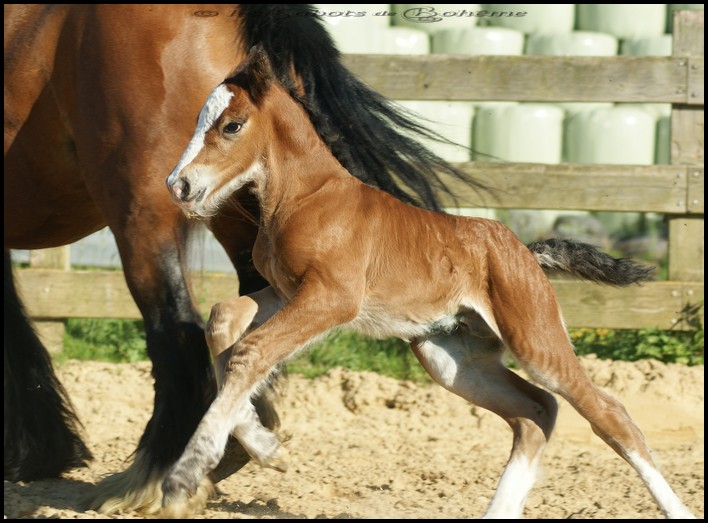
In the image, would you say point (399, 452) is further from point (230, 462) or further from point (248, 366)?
point (248, 366)

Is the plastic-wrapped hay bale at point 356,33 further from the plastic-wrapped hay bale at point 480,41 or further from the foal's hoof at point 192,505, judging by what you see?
the foal's hoof at point 192,505

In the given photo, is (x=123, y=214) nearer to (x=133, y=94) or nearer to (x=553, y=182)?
(x=133, y=94)

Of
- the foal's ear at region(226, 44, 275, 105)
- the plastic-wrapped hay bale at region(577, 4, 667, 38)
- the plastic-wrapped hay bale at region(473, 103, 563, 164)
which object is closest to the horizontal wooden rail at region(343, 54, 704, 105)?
the plastic-wrapped hay bale at region(473, 103, 563, 164)

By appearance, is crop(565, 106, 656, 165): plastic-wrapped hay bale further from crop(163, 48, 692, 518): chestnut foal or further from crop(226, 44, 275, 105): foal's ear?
crop(226, 44, 275, 105): foal's ear

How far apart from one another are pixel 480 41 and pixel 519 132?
851mm

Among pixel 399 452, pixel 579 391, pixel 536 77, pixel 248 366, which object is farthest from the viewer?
pixel 536 77

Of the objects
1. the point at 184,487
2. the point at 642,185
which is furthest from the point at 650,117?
the point at 184,487

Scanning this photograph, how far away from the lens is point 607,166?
19.2 feet

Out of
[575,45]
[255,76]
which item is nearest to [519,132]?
[575,45]

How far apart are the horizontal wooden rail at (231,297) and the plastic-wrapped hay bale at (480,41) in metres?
3.17

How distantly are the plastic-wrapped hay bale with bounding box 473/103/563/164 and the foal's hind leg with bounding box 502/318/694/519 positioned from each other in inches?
207

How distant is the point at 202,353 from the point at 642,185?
3239 millimetres

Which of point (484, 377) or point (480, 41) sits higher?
point (480, 41)

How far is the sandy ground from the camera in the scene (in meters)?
3.92
